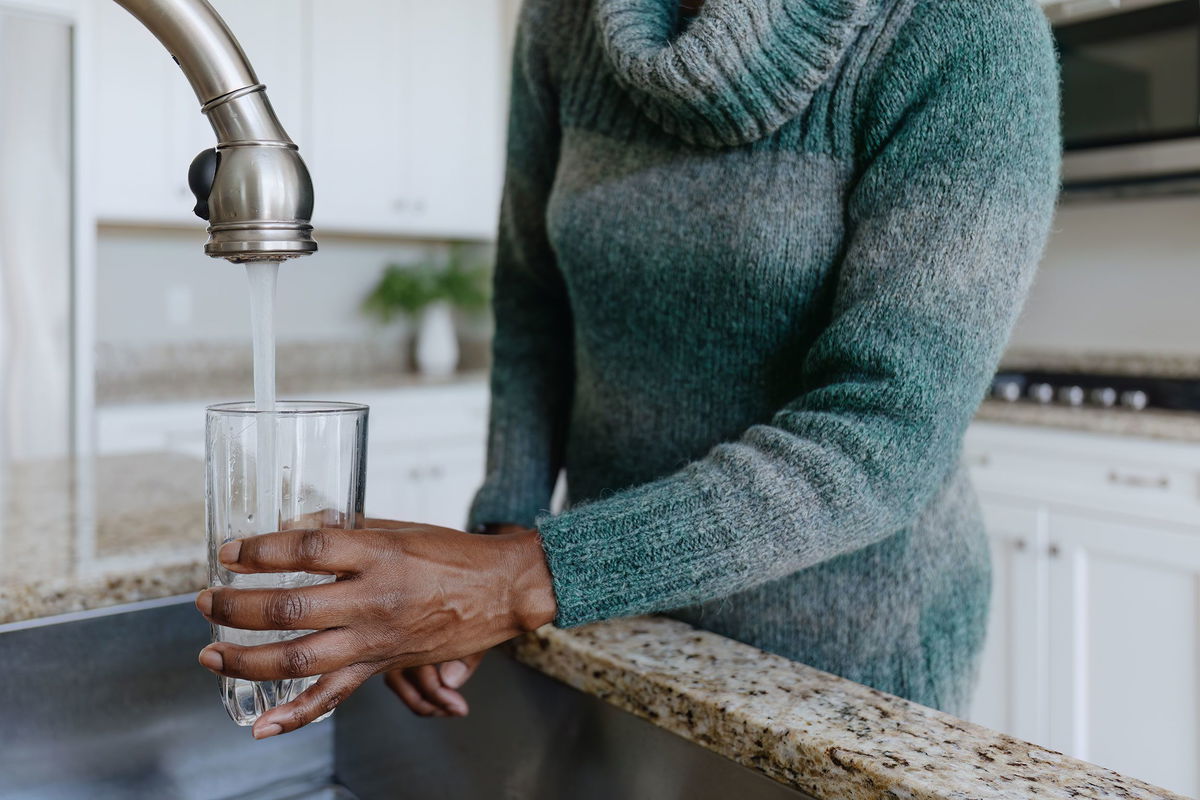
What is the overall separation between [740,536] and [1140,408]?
5.81ft

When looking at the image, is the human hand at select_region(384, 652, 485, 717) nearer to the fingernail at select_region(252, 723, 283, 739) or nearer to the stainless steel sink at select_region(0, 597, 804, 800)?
the stainless steel sink at select_region(0, 597, 804, 800)

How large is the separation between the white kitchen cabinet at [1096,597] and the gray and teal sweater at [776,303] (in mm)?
1166

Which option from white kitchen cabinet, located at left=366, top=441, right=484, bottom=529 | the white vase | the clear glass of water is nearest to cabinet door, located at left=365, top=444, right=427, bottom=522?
white kitchen cabinet, located at left=366, top=441, right=484, bottom=529

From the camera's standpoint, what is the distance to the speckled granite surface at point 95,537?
2.43 feet

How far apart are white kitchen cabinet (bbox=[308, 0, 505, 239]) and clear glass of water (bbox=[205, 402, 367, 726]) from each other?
8.37 feet

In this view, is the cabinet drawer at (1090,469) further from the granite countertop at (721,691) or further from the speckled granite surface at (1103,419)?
the granite countertop at (721,691)

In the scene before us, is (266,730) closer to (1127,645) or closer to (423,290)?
(1127,645)

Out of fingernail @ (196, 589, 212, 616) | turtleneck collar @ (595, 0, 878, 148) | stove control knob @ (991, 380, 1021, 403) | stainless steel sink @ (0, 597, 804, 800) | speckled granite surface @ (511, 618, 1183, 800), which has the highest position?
turtleneck collar @ (595, 0, 878, 148)

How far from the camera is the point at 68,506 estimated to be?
1003 millimetres

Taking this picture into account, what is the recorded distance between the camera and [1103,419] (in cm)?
189

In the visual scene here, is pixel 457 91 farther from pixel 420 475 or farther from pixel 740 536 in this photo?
pixel 740 536

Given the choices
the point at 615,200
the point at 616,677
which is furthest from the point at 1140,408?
the point at 616,677

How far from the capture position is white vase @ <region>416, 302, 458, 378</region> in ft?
11.1

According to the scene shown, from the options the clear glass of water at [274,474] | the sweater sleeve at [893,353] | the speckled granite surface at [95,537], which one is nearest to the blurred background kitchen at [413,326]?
the speckled granite surface at [95,537]
